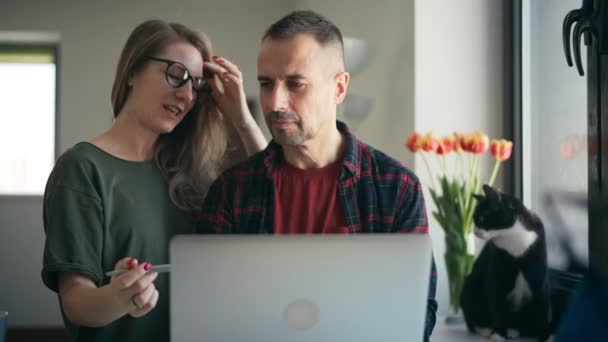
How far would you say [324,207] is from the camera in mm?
1685

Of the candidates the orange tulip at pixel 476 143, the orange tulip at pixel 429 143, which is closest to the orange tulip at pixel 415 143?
the orange tulip at pixel 429 143

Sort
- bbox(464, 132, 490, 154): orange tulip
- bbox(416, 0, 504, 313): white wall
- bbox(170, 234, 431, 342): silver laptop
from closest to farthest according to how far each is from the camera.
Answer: bbox(170, 234, 431, 342): silver laptop, bbox(464, 132, 490, 154): orange tulip, bbox(416, 0, 504, 313): white wall

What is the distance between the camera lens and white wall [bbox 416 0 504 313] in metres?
2.72

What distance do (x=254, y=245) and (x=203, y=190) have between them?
2.70 ft

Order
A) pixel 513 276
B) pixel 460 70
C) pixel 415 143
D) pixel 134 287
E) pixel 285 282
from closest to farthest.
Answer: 1. pixel 285 282
2. pixel 134 287
3. pixel 513 276
4. pixel 415 143
5. pixel 460 70

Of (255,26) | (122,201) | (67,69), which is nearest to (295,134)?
(122,201)

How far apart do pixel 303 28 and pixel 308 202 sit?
46 cm

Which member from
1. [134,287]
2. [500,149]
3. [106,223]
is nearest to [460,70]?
[500,149]

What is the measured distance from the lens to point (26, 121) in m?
4.72

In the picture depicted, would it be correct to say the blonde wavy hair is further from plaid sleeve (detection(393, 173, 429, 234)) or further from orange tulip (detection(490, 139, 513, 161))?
orange tulip (detection(490, 139, 513, 161))

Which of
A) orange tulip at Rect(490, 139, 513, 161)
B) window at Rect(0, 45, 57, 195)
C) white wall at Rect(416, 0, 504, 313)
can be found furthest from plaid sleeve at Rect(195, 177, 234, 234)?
window at Rect(0, 45, 57, 195)

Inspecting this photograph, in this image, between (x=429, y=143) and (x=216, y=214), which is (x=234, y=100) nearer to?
(x=216, y=214)

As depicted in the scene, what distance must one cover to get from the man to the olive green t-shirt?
0.15 m

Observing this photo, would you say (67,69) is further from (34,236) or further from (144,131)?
(144,131)
